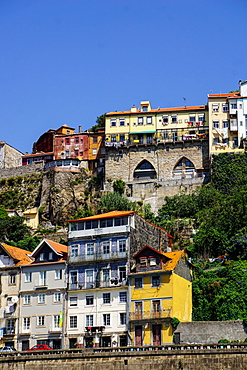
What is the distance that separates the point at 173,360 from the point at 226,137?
200 ft

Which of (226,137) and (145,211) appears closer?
(145,211)

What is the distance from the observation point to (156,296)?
204 feet

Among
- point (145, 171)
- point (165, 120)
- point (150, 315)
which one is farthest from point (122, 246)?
point (165, 120)

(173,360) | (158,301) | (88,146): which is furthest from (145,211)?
(173,360)

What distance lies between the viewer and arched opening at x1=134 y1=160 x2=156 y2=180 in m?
109

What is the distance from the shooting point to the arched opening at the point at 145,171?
356 feet

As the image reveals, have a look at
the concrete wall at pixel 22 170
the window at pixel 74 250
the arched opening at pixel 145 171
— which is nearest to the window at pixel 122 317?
the window at pixel 74 250

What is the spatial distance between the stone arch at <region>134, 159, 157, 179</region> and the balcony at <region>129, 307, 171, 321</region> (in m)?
47.6

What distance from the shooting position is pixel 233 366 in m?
47.3

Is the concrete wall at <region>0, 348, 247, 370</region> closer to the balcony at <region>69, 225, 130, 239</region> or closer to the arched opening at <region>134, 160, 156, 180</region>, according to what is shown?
the balcony at <region>69, 225, 130, 239</region>

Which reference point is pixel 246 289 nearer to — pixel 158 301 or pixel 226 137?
pixel 158 301

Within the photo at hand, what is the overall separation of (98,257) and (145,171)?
43.8m

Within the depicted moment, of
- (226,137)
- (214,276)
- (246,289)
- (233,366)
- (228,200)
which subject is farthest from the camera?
(226,137)

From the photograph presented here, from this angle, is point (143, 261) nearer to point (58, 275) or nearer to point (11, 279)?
point (58, 275)
